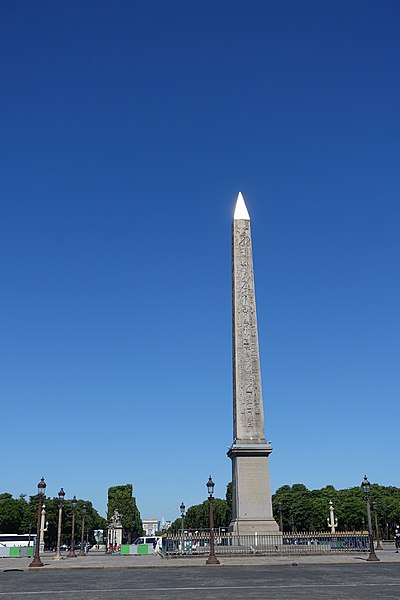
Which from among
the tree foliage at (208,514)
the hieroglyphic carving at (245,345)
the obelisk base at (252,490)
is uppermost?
the hieroglyphic carving at (245,345)

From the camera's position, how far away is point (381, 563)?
88.6 feet

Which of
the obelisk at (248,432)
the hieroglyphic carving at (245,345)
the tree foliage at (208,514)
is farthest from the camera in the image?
the tree foliage at (208,514)

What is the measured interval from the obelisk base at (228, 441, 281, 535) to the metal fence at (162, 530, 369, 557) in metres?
0.50

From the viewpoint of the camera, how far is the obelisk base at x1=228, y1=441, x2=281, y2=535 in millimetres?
30953

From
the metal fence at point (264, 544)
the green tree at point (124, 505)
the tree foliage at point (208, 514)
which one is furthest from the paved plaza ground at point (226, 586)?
the tree foliage at point (208, 514)

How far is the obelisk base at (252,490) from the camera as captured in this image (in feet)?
102

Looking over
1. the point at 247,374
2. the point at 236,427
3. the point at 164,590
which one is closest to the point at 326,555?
the point at 236,427

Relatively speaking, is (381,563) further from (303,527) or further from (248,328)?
(303,527)

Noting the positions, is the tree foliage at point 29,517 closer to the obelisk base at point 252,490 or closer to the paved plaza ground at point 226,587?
the obelisk base at point 252,490

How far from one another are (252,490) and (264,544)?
8.39 ft

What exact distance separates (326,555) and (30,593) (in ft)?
66.5

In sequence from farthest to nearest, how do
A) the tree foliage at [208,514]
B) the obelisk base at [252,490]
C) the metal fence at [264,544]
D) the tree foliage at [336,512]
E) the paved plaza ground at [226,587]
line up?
1. the tree foliage at [208,514]
2. the tree foliage at [336,512]
3. the obelisk base at [252,490]
4. the metal fence at [264,544]
5. the paved plaza ground at [226,587]

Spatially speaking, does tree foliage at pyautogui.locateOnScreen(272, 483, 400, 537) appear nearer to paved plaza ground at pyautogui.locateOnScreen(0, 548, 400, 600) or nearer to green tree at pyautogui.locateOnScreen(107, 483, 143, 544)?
green tree at pyautogui.locateOnScreen(107, 483, 143, 544)

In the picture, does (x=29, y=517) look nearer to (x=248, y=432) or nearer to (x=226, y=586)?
(x=248, y=432)
